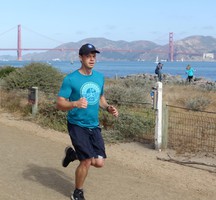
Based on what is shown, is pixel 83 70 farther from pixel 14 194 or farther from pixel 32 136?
pixel 32 136

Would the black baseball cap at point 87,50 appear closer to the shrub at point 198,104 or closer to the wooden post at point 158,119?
the wooden post at point 158,119

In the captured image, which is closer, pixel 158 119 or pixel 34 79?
pixel 158 119

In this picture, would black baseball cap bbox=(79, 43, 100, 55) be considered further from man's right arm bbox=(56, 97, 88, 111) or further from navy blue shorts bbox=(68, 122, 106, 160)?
navy blue shorts bbox=(68, 122, 106, 160)

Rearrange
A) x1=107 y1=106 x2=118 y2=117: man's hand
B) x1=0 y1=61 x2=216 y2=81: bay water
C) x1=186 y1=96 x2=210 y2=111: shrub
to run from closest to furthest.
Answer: x1=107 y1=106 x2=118 y2=117: man's hand < x1=186 y1=96 x2=210 y2=111: shrub < x1=0 y1=61 x2=216 y2=81: bay water

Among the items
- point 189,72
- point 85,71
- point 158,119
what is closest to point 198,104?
point 158,119

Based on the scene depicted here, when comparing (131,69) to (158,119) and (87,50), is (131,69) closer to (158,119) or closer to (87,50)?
(158,119)

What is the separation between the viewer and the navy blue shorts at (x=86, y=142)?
508 cm

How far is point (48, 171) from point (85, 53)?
8.07ft

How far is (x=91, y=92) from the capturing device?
16.7ft

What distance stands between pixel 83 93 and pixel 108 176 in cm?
197

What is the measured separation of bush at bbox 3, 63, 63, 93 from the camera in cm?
1505

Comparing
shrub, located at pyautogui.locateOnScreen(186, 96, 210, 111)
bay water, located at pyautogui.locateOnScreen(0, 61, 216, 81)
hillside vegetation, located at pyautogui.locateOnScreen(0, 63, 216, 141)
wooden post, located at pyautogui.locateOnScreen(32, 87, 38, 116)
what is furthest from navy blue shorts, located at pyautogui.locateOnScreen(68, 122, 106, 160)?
bay water, located at pyautogui.locateOnScreen(0, 61, 216, 81)

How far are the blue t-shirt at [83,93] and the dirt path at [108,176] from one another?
1050mm

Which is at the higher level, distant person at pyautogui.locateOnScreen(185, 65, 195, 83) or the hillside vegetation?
distant person at pyautogui.locateOnScreen(185, 65, 195, 83)
